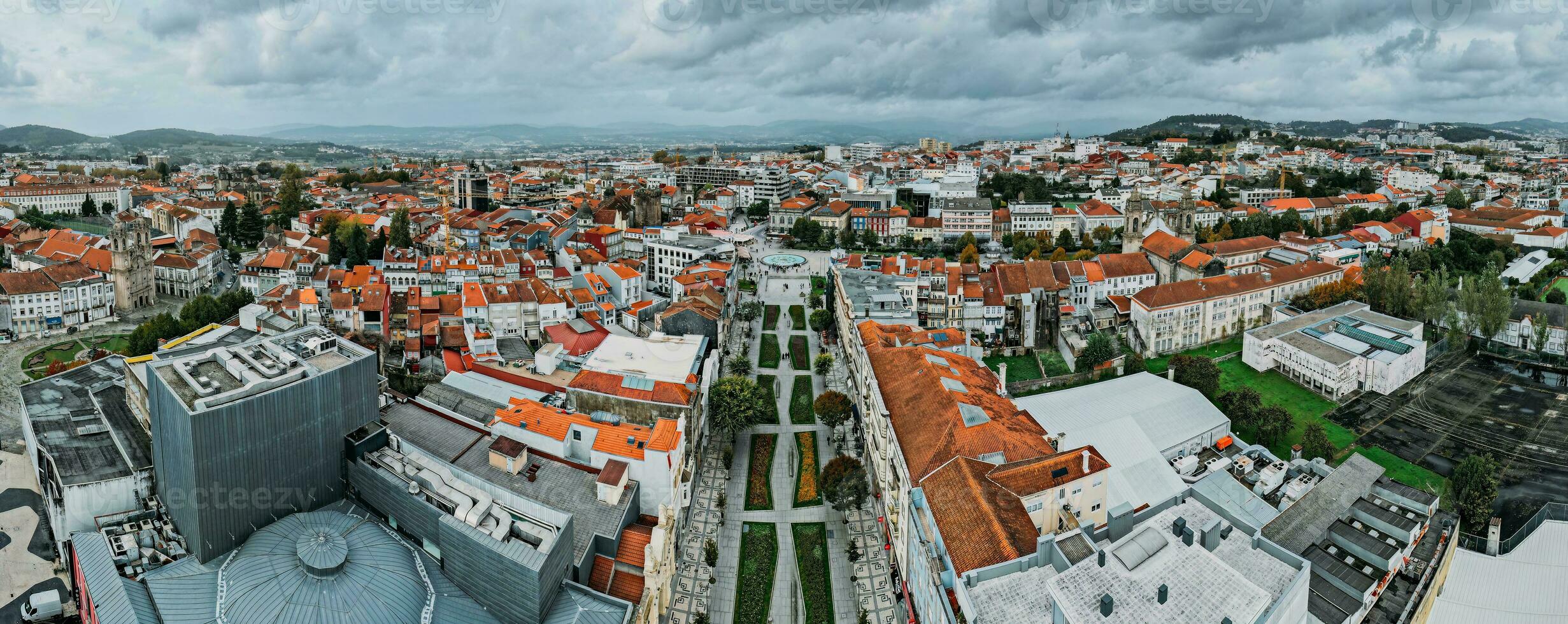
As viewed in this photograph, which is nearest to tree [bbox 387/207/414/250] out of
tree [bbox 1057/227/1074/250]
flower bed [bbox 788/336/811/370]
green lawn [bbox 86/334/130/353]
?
green lawn [bbox 86/334/130/353]

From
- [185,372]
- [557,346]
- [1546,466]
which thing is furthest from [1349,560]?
[185,372]

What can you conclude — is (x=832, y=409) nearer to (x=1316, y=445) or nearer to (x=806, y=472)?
(x=806, y=472)

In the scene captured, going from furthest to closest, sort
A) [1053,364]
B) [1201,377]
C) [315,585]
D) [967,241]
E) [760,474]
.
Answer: [967,241]
[1053,364]
[1201,377]
[760,474]
[315,585]

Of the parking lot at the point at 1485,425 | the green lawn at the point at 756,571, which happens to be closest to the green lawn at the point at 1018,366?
the parking lot at the point at 1485,425

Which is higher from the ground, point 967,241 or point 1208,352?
point 967,241

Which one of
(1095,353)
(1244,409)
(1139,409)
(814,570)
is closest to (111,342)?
(814,570)

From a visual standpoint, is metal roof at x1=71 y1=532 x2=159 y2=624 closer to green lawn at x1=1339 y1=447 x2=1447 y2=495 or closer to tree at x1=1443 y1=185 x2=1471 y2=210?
green lawn at x1=1339 y1=447 x2=1447 y2=495

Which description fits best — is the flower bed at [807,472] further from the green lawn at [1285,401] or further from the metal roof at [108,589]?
the metal roof at [108,589]
